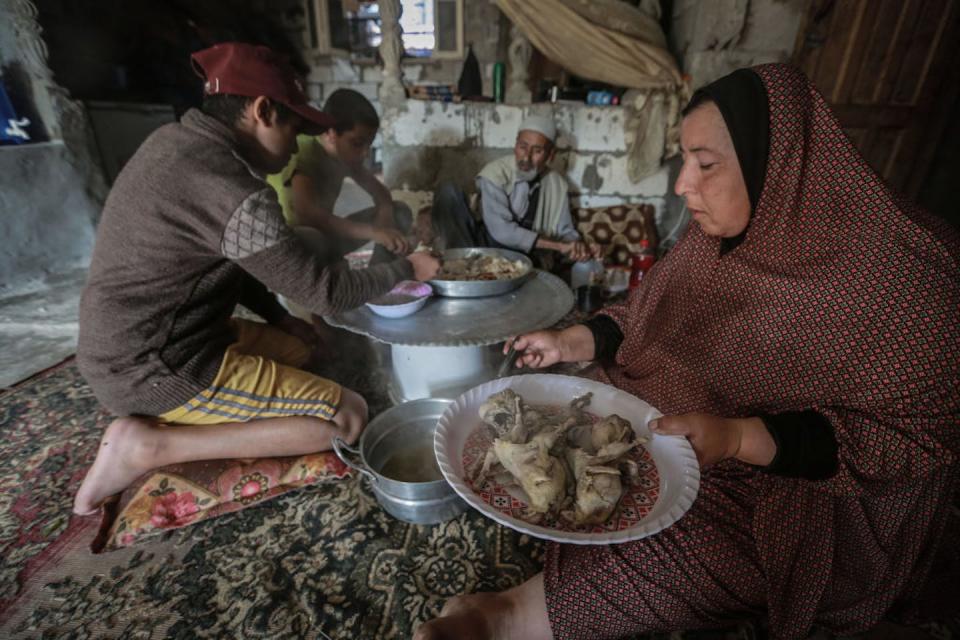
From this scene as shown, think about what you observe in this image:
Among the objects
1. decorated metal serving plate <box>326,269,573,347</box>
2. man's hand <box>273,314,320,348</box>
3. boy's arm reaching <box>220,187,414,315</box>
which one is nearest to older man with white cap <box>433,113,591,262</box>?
man's hand <box>273,314,320,348</box>

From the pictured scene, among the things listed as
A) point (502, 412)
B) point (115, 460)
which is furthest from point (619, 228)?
point (115, 460)

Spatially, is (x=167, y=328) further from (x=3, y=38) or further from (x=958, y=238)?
(x=3, y=38)

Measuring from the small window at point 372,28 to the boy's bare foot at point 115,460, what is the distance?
9.46 meters

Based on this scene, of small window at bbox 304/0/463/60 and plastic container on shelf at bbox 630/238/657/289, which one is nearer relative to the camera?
plastic container on shelf at bbox 630/238/657/289

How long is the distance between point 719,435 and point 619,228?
140 inches

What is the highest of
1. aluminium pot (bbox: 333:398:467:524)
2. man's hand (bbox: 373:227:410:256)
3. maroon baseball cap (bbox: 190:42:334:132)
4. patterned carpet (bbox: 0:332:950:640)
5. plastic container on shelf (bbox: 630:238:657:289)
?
maroon baseball cap (bbox: 190:42:334:132)

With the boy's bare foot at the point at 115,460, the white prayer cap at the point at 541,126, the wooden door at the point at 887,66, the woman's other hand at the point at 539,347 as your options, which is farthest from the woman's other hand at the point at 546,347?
the wooden door at the point at 887,66

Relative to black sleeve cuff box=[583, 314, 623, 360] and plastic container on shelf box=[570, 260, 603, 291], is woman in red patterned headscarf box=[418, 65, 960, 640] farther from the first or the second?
plastic container on shelf box=[570, 260, 603, 291]

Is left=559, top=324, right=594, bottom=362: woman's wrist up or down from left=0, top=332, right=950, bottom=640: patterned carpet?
up

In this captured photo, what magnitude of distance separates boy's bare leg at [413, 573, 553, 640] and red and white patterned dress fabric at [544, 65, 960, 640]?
0.06 metres

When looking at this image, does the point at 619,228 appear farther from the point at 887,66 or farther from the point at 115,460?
the point at 115,460

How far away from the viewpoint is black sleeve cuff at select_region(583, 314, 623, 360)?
1.80 metres

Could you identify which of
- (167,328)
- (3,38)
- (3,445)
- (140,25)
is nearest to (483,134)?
(167,328)

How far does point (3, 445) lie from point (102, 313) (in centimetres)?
137
